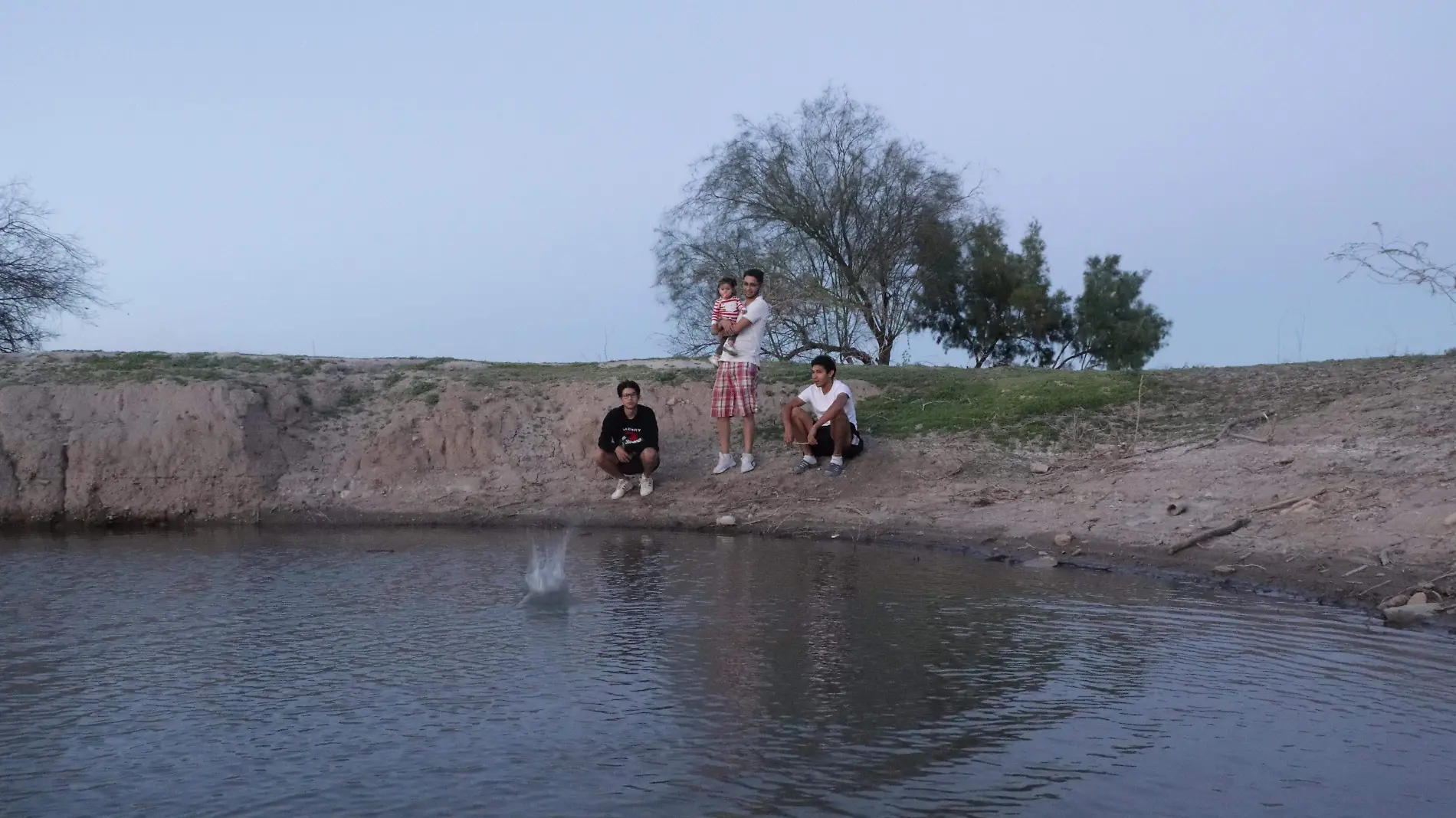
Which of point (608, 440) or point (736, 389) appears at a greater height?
point (736, 389)

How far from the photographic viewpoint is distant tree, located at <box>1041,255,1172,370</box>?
2706cm

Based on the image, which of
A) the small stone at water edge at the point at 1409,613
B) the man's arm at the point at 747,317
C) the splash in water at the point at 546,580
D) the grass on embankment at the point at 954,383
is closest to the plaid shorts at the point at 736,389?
the man's arm at the point at 747,317

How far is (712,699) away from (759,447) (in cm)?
755

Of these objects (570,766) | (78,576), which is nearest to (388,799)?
(570,766)

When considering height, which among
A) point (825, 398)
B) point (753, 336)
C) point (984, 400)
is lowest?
point (825, 398)

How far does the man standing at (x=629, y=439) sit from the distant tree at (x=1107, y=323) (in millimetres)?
17072

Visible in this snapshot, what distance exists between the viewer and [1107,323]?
27.5 m

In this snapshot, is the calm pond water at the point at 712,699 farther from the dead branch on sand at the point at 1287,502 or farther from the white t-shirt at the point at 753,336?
the white t-shirt at the point at 753,336

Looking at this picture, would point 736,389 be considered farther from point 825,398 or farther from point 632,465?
point 632,465

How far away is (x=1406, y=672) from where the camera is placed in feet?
19.7

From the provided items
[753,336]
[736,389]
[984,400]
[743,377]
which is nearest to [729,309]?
[753,336]

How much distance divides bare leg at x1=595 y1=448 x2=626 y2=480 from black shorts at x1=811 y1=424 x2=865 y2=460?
1973mm

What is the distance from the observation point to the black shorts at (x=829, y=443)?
1218cm

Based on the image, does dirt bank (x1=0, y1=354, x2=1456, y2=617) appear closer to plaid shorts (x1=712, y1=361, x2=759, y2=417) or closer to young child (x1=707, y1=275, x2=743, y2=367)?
plaid shorts (x1=712, y1=361, x2=759, y2=417)
